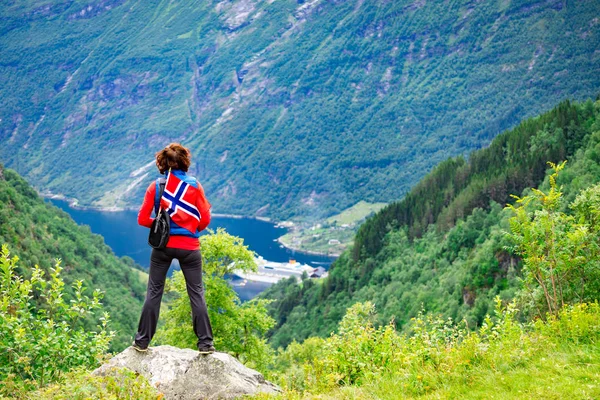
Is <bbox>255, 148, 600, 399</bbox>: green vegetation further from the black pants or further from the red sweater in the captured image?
the red sweater

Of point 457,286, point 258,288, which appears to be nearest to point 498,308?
point 457,286

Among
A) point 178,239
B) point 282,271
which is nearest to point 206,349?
point 178,239

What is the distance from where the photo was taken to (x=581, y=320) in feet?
27.3

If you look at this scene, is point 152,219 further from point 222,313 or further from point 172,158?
point 222,313

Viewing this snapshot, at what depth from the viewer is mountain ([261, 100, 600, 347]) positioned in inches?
2181

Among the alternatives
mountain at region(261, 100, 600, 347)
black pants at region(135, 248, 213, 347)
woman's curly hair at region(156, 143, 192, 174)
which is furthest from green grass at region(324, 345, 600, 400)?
mountain at region(261, 100, 600, 347)

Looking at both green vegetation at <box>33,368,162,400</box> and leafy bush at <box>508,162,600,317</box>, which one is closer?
green vegetation at <box>33,368,162,400</box>

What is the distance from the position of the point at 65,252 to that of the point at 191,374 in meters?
75.3

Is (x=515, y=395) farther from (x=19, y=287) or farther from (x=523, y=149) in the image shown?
(x=523, y=149)

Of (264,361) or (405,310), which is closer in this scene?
(264,361)

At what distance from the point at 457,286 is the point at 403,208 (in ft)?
173

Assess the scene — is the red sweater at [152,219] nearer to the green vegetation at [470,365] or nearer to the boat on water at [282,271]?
the green vegetation at [470,365]

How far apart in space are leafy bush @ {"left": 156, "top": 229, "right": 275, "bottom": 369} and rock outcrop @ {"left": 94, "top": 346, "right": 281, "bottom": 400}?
12973 millimetres

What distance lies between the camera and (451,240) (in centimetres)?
7825
